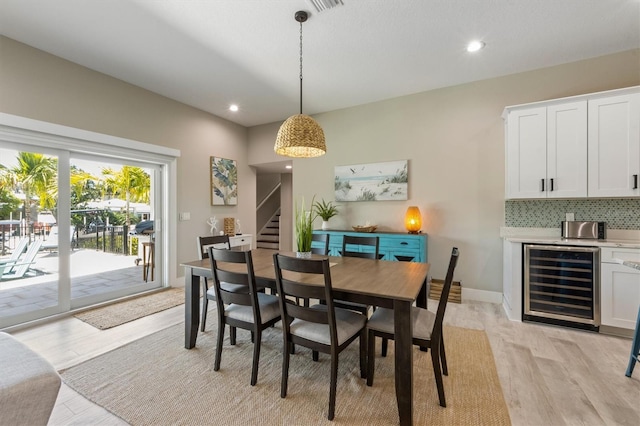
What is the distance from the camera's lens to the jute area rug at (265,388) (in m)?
1.69

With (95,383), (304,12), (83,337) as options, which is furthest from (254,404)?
(304,12)

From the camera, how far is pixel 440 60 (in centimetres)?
330

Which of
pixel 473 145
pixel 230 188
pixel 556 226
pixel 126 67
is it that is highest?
pixel 126 67

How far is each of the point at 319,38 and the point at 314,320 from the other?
269cm

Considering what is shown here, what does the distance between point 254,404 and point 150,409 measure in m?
0.65

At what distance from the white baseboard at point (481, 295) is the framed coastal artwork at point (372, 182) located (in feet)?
5.20

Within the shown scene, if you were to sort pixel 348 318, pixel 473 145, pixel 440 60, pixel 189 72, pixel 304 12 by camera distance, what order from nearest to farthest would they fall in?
pixel 348 318, pixel 304 12, pixel 440 60, pixel 189 72, pixel 473 145

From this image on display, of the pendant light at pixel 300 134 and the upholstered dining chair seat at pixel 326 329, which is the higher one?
the pendant light at pixel 300 134

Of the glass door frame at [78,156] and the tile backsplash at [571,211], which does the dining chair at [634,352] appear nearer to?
the tile backsplash at [571,211]

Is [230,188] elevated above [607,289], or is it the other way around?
[230,188]

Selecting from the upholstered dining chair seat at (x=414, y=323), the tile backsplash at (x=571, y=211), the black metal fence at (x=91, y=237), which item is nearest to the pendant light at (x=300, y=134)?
the upholstered dining chair seat at (x=414, y=323)

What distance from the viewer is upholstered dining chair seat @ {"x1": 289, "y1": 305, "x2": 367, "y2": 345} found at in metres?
1.77

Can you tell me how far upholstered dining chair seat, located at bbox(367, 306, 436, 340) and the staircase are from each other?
5538 mm

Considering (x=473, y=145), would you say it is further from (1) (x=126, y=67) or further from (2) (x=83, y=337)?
(2) (x=83, y=337)
